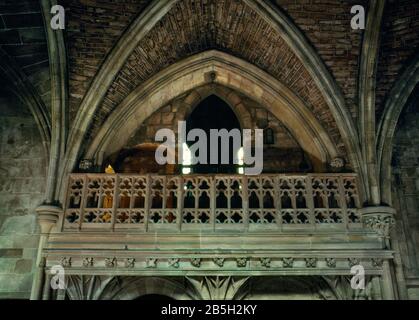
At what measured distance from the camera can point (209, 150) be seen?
9109 mm

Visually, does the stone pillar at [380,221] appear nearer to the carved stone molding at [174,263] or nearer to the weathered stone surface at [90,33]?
the carved stone molding at [174,263]

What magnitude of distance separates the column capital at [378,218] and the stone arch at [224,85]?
4.97ft

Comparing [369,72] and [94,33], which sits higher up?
[94,33]

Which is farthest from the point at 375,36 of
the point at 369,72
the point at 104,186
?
the point at 104,186

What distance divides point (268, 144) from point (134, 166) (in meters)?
2.99

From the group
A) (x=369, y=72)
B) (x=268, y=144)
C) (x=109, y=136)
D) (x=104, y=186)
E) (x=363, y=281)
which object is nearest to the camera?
(x=363, y=281)

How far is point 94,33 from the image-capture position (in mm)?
8023

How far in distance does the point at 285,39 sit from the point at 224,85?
196cm

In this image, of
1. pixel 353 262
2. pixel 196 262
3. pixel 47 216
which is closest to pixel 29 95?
pixel 47 216

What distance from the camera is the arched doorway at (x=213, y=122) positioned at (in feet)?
29.2

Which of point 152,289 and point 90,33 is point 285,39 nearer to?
point 90,33

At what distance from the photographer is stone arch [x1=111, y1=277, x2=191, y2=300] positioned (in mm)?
7715
